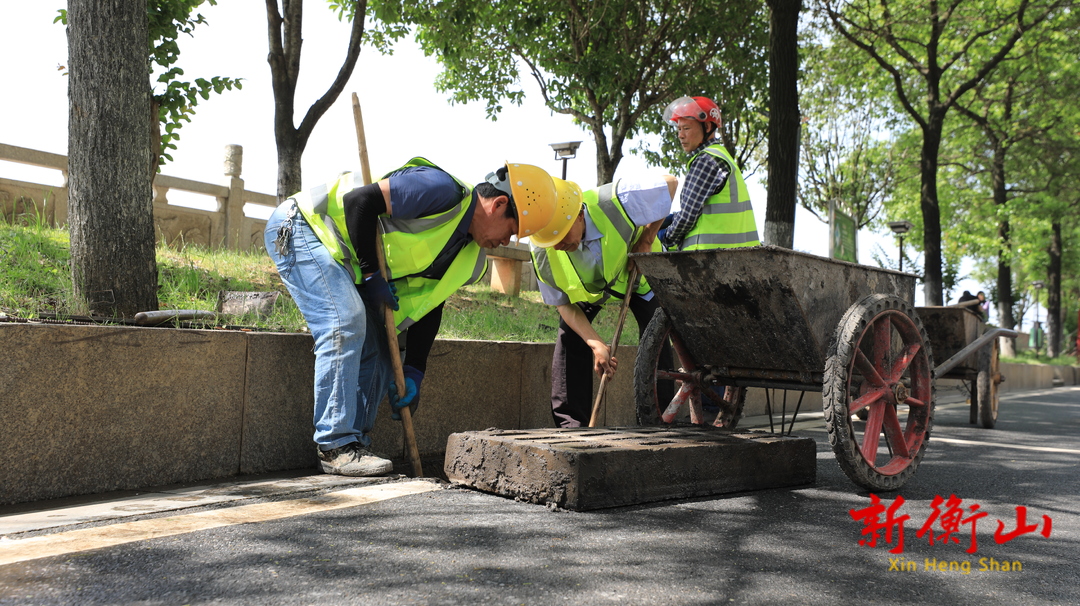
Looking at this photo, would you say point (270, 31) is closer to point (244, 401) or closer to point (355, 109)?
point (355, 109)

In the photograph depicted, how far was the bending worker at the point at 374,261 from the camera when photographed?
3.64 m

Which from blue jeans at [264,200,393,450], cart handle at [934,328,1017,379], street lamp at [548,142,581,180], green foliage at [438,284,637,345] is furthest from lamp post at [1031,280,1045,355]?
blue jeans at [264,200,393,450]

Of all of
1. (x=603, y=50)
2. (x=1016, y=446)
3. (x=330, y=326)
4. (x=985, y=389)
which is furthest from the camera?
(x=603, y=50)

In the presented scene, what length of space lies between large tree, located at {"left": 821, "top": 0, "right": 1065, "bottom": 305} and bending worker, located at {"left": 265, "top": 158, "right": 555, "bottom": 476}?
14.3 meters

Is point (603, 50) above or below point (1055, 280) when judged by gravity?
above

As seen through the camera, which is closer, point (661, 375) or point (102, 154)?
point (102, 154)

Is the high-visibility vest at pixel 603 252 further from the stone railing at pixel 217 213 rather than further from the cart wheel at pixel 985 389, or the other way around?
the stone railing at pixel 217 213

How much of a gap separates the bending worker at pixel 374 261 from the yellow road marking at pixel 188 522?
0.97ft

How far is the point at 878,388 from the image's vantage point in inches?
151

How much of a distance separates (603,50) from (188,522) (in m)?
10.8

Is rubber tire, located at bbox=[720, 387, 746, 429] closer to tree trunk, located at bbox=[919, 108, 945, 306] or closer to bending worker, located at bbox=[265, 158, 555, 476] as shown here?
bending worker, located at bbox=[265, 158, 555, 476]

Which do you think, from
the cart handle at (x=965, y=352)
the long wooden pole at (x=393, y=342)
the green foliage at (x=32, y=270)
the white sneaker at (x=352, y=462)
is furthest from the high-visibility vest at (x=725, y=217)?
the green foliage at (x=32, y=270)

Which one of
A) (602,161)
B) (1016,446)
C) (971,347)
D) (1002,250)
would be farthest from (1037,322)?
(971,347)

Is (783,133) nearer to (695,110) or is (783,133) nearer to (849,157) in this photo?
(695,110)
